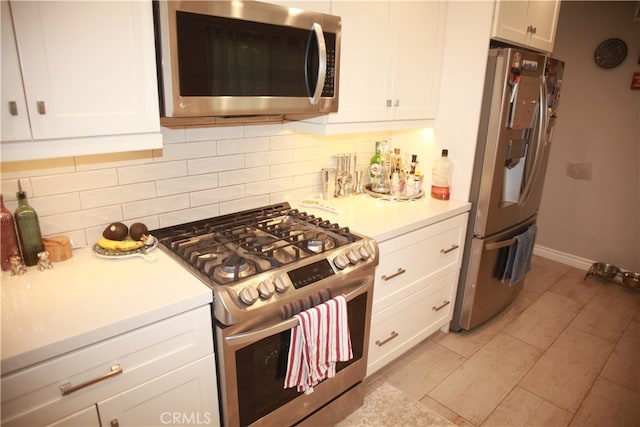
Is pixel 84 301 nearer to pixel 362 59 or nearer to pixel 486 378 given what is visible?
pixel 362 59

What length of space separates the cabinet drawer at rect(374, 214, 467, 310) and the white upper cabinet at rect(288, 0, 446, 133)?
60 cm

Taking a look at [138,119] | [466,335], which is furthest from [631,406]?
[138,119]

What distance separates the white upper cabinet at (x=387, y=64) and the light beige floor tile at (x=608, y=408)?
1.75m

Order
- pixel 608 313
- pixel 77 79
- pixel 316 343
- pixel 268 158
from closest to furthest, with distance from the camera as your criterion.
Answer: pixel 77 79 < pixel 316 343 < pixel 268 158 < pixel 608 313

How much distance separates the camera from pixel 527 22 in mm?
2346

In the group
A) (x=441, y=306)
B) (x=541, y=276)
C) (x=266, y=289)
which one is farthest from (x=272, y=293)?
(x=541, y=276)

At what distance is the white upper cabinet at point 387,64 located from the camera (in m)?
1.85

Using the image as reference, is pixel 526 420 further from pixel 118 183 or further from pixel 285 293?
pixel 118 183

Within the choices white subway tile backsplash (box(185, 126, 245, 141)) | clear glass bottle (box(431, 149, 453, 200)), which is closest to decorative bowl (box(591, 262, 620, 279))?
clear glass bottle (box(431, 149, 453, 200))

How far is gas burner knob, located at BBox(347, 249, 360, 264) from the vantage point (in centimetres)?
163

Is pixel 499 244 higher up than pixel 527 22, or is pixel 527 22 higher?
pixel 527 22

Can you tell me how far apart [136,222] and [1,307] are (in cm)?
59

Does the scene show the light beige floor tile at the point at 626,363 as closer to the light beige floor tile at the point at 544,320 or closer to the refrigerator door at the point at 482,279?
the light beige floor tile at the point at 544,320

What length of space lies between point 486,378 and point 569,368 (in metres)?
0.55
